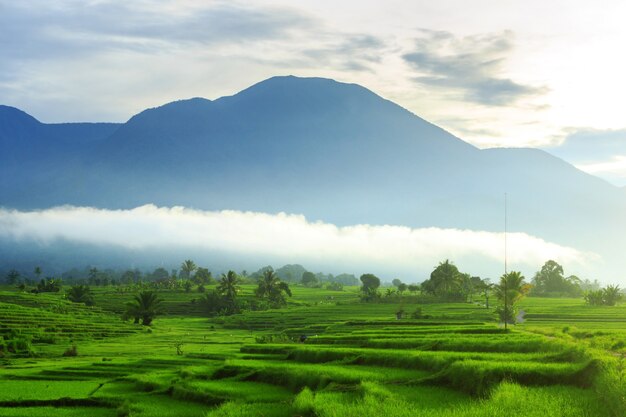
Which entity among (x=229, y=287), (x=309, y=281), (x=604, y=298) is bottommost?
(x=309, y=281)

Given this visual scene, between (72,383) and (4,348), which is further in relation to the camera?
(4,348)

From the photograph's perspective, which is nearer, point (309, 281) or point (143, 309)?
point (143, 309)

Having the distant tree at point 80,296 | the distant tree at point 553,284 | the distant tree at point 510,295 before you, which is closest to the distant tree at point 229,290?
the distant tree at point 80,296

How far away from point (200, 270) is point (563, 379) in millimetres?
124480

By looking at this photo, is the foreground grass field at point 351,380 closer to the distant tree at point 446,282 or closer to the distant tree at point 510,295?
the distant tree at point 510,295

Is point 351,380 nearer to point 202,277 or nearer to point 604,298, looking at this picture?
point 604,298

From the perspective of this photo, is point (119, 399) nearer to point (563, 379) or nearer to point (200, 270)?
point (563, 379)

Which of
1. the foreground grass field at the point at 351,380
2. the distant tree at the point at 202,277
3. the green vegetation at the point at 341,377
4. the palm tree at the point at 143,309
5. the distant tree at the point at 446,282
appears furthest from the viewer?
the distant tree at the point at 202,277

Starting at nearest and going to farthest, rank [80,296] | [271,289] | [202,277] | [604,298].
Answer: [604,298] → [80,296] → [271,289] → [202,277]

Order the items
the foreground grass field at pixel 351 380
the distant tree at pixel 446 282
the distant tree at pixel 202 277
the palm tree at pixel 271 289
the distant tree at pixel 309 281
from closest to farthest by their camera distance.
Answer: the foreground grass field at pixel 351 380, the distant tree at pixel 446 282, the palm tree at pixel 271 289, the distant tree at pixel 202 277, the distant tree at pixel 309 281

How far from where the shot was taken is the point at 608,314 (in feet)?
206

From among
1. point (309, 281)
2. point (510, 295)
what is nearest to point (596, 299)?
point (510, 295)

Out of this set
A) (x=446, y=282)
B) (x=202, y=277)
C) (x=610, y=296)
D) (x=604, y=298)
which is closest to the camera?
(x=604, y=298)

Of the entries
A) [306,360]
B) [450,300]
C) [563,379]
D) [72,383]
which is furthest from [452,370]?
[450,300]
